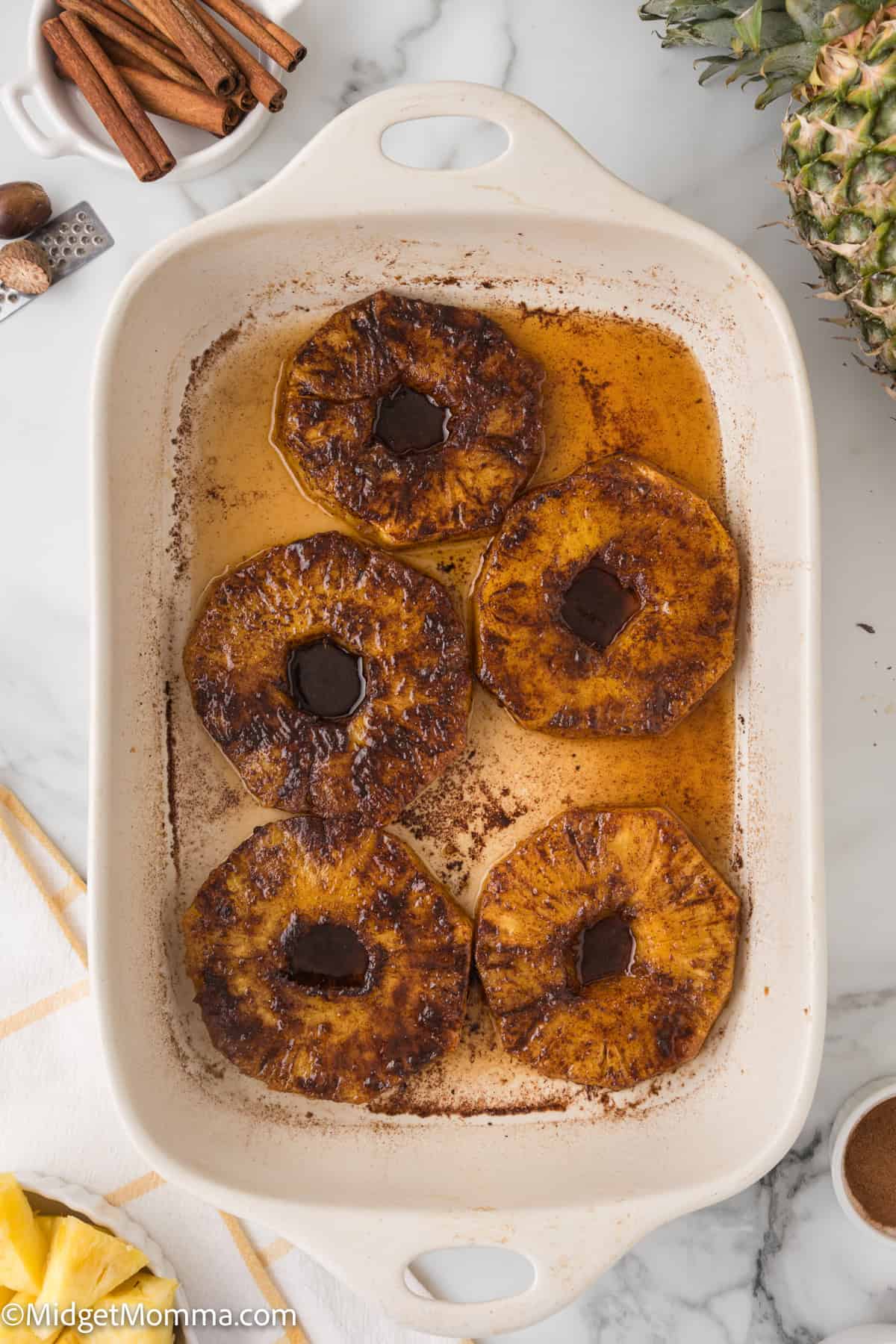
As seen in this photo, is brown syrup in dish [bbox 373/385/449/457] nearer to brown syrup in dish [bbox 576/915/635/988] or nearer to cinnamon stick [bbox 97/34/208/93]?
cinnamon stick [bbox 97/34/208/93]

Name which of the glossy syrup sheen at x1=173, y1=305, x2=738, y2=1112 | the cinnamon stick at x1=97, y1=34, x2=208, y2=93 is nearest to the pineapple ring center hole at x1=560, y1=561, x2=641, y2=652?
the glossy syrup sheen at x1=173, y1=305, x2=738, y2=1112

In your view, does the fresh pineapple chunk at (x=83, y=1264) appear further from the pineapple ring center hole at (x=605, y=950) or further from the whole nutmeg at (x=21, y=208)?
the whole nutmeg at (x=21, y=208)

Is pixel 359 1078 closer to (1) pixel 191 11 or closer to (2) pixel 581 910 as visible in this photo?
(2) pixel 581 910

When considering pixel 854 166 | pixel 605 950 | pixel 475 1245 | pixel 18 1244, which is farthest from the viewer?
pixel 605 950

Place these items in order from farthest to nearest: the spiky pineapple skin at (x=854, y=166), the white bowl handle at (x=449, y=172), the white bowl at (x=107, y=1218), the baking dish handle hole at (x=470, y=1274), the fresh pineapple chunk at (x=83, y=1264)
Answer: the baking dish handle hole at (x=470, y=1274), the white bowl at (x=107, y=1218), the fresh pineapple chunk at (x=83, y=1264), the white bowl handle at (x=449, y=172), the spiky pineapple skin at (x=854, y=166)

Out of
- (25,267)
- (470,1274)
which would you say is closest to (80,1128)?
(470,1274)

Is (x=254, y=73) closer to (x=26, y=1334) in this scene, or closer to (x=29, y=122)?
(x=29, y=122)

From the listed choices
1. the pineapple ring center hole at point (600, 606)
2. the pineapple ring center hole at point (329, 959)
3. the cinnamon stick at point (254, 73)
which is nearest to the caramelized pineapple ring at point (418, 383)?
the pineapple ring center hole at point (600, 606)
